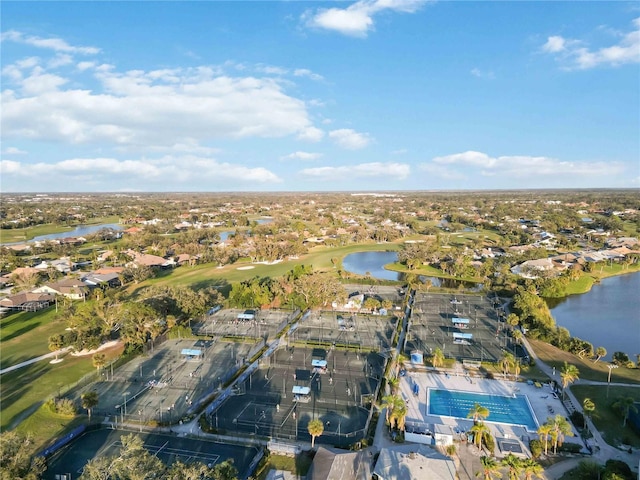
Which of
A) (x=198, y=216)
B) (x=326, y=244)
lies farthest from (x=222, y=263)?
(x=198, y=216)

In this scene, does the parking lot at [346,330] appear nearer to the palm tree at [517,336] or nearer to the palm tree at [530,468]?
the palm tree at [517,336]

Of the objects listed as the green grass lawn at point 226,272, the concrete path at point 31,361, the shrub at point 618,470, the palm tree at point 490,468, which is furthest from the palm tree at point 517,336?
the concrete path at point 31,361

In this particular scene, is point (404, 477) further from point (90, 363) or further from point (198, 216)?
point (198, 216)

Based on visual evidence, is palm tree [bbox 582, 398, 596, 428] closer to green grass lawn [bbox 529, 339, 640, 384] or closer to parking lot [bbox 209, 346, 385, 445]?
green grass lawn [bbox 529, 339, 640, 384]

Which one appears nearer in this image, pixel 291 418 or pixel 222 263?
pixel 291 418

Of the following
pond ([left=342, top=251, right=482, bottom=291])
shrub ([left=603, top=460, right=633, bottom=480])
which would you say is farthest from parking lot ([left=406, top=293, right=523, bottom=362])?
shrub ([left=603, top=460, right=633, bottom=480])

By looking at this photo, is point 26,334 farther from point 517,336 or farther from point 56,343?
point 517,336

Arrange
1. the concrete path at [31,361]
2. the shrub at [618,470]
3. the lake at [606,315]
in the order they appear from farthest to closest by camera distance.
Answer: the lake at [606,315], the concrete path at [31,361], the shrub at [618,470]
